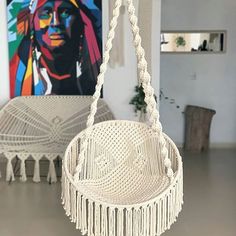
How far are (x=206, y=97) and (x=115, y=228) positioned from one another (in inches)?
156

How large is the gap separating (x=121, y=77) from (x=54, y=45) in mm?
906

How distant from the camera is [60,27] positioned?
5172mm

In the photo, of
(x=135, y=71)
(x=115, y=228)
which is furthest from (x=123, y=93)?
(x=115, y=228)

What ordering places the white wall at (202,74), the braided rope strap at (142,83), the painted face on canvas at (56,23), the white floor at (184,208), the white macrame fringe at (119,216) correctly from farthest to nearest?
the white wall at (202,74), the painted face on canvas at (56,23), the white floor at (184,208), the braided rope strap at (142,83), the white macrame fringe at (119,216)

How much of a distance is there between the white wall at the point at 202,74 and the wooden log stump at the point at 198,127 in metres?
0.21

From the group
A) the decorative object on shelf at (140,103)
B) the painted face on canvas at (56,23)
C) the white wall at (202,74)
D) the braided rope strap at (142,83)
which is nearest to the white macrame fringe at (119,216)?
the braided rope strap at (142,83)

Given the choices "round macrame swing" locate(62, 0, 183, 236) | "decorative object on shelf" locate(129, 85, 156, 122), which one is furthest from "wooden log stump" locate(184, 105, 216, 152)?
"round macrame swing" locate(62, 0, 183, 236)

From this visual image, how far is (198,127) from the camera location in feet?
20.4

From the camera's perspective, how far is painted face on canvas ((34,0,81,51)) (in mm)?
5145

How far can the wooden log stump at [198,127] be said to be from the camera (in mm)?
6180

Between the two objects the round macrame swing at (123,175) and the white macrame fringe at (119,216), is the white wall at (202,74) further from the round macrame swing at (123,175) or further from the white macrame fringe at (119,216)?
the white macrame fringe at (119,216)

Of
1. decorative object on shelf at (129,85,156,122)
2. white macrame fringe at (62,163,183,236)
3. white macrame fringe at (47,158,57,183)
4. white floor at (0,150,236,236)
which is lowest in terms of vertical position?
white floor at (0,150,236,236)

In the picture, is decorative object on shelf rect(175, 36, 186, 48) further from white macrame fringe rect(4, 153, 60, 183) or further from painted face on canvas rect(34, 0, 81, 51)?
white macrame fringe rect(4, 153, 60, 183)

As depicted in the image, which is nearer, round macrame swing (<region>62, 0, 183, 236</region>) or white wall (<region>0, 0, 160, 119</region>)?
round macrame swing (<region>62, 0, 183, 236</region>)
